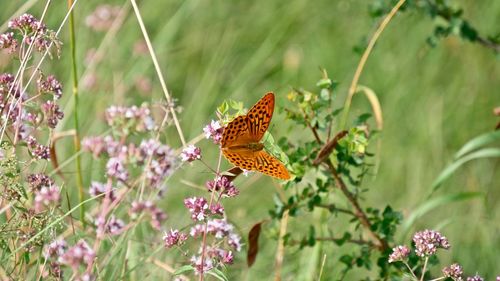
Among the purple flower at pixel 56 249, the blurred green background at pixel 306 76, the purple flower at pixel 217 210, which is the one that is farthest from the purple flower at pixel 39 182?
the blurred green background at pixel 306 76

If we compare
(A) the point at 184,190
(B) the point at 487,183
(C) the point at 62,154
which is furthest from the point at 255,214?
(B) the point at 487,183

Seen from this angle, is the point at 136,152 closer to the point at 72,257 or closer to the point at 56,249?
the point at 56,249

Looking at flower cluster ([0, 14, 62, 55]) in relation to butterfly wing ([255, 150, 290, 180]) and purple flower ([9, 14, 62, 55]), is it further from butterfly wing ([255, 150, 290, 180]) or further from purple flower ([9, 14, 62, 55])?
butterfly wing ([255, 150, 290, 180])

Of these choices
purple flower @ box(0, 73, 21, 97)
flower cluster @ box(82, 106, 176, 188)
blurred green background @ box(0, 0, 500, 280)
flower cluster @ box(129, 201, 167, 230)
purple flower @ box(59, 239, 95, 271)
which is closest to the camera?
purple flower @ box(59, 239, 95, 271)

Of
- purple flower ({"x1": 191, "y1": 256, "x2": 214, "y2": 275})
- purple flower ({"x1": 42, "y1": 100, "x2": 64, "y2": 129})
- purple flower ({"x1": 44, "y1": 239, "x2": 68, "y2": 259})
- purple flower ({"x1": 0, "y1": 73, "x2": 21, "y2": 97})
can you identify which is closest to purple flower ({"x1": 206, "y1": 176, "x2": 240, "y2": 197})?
purple flower ({"x1": 191, "y1": 256, "x2": 214, "y2": 275})

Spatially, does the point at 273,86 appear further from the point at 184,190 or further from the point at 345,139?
the point at 345,139

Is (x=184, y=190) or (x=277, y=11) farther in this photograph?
(x=277, y=11)
